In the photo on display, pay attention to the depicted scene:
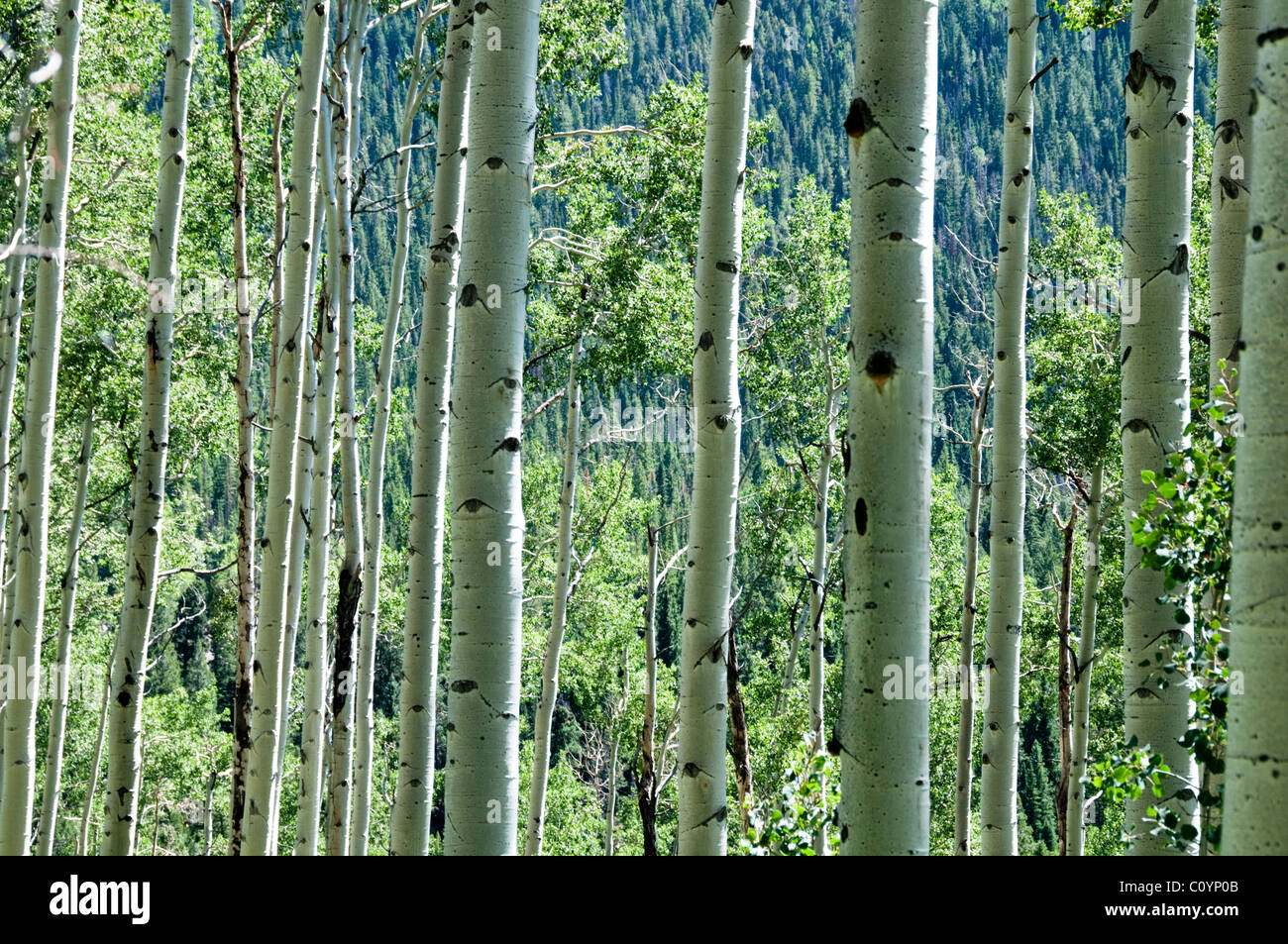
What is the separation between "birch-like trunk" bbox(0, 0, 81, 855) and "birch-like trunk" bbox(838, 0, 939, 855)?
5.60 m

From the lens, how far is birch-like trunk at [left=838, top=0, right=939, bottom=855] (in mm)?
2416

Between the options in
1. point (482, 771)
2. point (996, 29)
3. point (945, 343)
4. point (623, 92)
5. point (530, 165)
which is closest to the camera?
point (482, 771)

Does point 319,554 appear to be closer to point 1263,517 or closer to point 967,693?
point 967,693

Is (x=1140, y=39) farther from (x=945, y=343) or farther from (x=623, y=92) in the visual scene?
(x=623, y=92)

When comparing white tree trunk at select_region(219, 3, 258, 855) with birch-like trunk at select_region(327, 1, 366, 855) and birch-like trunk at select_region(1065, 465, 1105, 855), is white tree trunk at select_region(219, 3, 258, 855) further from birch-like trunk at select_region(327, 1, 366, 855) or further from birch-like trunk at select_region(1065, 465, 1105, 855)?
birch-like trunk at select_region(1065, 465, 1105, 855)

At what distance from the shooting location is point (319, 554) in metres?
7.79

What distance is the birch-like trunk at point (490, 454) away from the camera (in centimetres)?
316

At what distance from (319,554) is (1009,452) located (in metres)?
4.76

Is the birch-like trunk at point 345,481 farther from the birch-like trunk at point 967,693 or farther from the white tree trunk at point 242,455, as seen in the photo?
the birch-like trunk at point 967,693

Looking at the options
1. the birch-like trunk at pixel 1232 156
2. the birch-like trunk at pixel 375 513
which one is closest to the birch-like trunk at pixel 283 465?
the birch-like trunk at pixel 375 513
